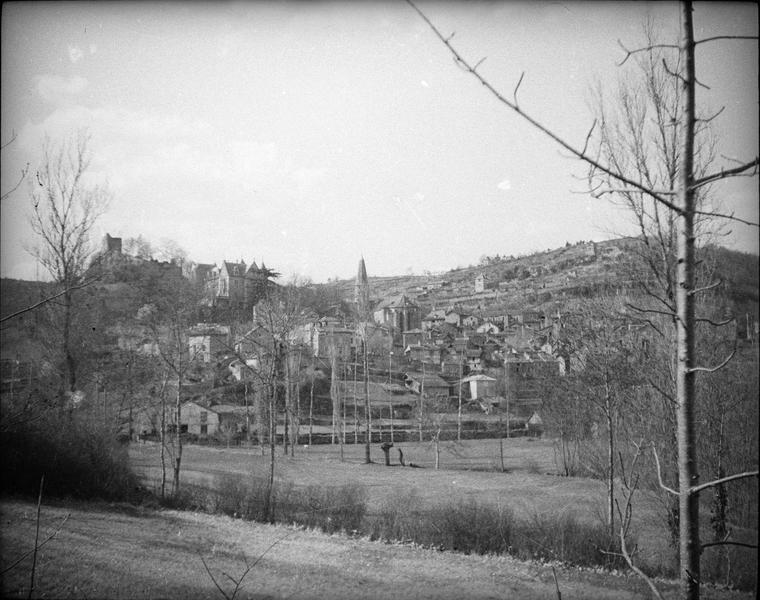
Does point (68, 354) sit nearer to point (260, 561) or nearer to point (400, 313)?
point (260, 561)

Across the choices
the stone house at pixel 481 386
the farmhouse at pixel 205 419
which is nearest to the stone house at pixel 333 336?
the farmhouse at pixel 205 419

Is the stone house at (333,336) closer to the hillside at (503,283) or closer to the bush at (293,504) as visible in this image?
the hillside at (503,283)

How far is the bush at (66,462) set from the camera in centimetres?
1228

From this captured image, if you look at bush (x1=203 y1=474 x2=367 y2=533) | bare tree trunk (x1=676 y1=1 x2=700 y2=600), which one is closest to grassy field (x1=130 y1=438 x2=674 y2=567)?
bush (x1=203 y1=474 x2=367 y2=533)

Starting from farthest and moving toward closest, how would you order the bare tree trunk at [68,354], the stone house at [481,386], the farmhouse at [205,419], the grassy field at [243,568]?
the stone house at [481,386] < the farmhouse at [205,419] < the bare tree trunk at [68,354] < the grassy field at [243,568]

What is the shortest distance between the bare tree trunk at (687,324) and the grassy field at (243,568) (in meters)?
6.09

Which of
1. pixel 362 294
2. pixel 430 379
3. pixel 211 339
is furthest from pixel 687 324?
pixel 430 379

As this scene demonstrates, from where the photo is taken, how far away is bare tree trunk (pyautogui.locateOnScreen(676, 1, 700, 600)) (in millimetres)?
1794

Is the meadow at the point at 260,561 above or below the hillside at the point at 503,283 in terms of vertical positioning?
below

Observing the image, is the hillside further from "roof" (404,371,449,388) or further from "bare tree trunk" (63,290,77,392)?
"bare tree trunk" (63,290,77,392)

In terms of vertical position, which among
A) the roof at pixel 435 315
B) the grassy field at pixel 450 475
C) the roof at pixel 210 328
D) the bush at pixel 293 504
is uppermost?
the roof at pixel 435 315

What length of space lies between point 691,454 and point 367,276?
29.5m

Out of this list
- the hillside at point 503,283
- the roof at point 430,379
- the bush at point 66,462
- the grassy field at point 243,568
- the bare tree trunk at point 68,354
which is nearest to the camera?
the grassy field at point 243,568

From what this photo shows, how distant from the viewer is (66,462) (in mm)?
13281
